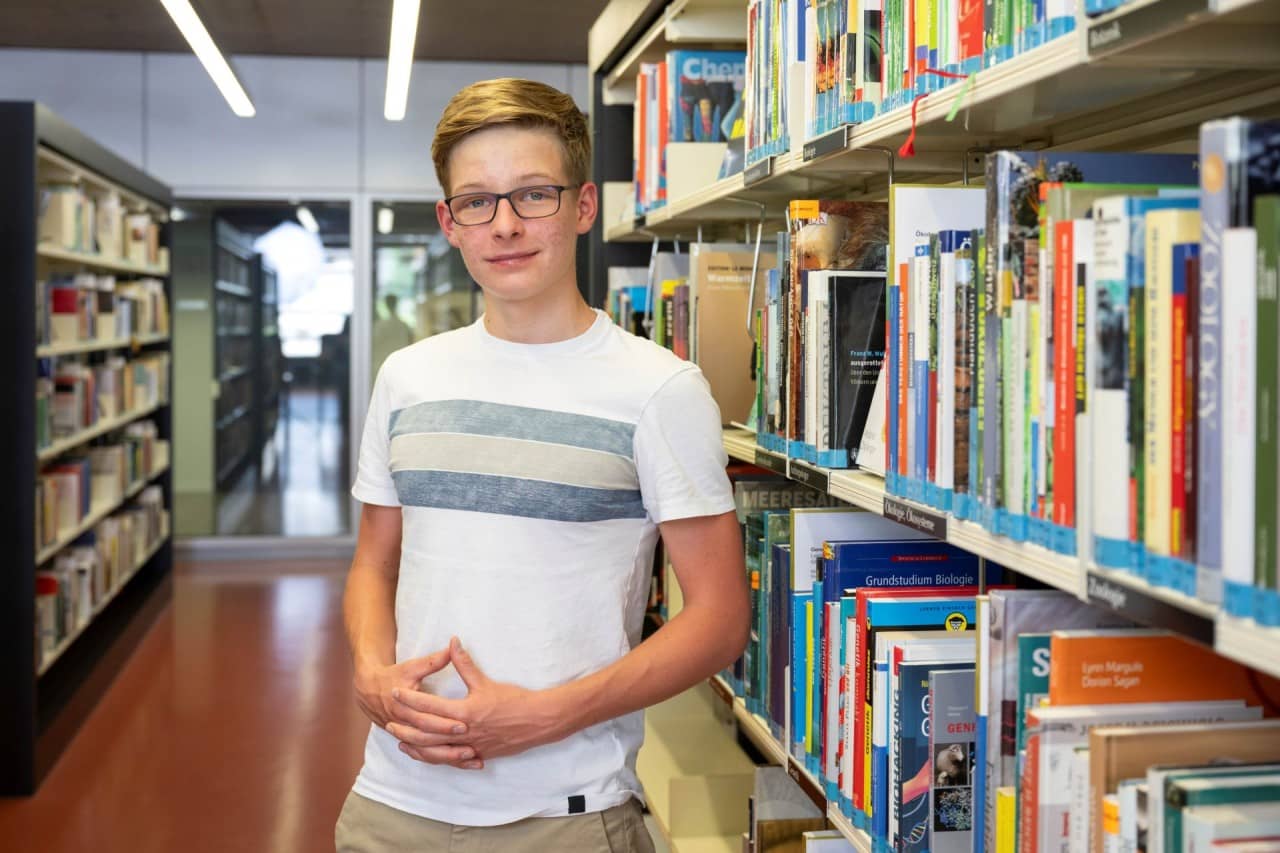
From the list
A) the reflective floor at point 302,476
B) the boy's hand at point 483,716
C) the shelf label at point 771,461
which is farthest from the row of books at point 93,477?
the boy's hand at point 483,716

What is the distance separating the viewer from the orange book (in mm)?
1167

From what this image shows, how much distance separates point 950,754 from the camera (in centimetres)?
152

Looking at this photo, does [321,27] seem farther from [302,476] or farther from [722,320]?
[722,320]

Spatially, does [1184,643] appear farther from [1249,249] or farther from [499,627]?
[499,627]

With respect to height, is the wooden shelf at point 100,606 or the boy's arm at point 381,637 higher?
the boy's arm at point 381,637

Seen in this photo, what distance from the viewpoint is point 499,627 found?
1595mm

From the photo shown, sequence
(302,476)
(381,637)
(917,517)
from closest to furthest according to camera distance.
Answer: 1. (917,517)
2. (381,637)
3. (302,476)

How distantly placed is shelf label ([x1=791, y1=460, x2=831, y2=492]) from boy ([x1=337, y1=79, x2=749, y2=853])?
0.82 feet

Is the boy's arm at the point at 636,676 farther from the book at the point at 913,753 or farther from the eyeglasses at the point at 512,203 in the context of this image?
the eyeglasses at the point at 512,203

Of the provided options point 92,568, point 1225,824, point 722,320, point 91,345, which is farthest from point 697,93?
point 92,568

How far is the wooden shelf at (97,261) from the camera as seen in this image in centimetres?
480

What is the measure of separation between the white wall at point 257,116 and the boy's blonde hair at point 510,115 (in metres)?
6.56

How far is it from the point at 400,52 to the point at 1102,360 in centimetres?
490

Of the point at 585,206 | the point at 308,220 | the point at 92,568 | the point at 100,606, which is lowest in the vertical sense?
the point at 100,606
